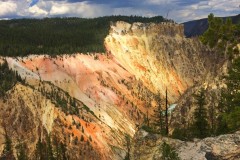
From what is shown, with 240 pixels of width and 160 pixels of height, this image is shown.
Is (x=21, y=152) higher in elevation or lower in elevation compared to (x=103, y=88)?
lower

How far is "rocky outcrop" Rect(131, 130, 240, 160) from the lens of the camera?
18203 millimetres

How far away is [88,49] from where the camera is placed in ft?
405

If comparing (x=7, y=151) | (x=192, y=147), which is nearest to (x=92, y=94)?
(x=7, y=151)

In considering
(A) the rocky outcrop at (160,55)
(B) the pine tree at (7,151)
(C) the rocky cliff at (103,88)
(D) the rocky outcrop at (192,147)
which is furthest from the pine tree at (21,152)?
(A) the rocky outcrop at (160,55)

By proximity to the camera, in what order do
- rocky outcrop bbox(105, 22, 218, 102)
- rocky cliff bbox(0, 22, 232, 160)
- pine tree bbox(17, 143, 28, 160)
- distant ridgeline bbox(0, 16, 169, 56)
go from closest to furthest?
pine tree bbox(17, 143, 28, 160) < rocky cliff bbox(0, 22, 232, 160) < distant ridgeline bbox(0, 16, 169, 56) < rocky outcrop bbox(105, 22, 218, 102)

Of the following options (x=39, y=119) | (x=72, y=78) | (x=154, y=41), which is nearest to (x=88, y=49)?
(x=72, y=78)

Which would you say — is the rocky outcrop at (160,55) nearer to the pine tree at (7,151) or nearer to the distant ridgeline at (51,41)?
the distant ridgeline at (51,41)

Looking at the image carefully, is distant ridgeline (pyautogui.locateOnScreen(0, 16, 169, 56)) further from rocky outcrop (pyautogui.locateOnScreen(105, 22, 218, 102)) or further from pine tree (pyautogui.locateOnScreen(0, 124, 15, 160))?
pine tree (pyautogui.locateOnScreen(0, 124, 15, 160))

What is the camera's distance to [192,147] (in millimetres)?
21297

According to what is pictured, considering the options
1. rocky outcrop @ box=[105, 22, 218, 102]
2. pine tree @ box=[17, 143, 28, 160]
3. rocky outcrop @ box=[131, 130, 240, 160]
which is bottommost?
pine tree @ box=[17, 143, 28, 160]

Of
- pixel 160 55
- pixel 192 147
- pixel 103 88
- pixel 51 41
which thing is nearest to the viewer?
pixel 192 147

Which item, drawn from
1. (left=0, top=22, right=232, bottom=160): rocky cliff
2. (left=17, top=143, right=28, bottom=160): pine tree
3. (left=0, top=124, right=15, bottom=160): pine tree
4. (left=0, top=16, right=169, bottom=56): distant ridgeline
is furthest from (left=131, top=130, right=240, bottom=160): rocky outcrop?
(left=0, top=16, right=169, bottom=56): distant ridgeline

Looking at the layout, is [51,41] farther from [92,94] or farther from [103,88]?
[92,94]

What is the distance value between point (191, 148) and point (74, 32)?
411 ft
